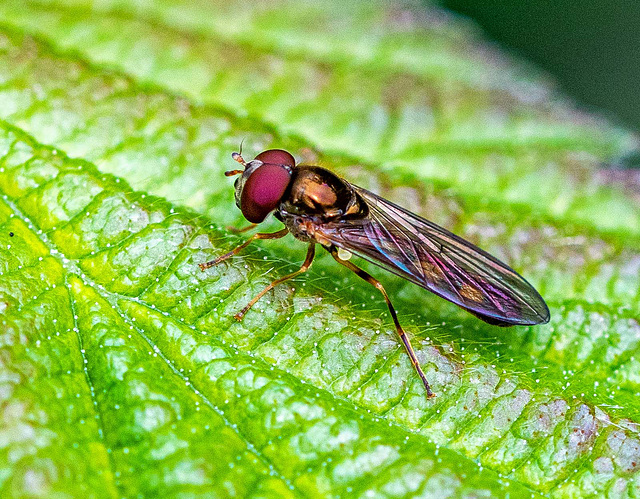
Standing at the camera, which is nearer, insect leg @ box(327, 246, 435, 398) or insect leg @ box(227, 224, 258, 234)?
insect leg @ box(327, 246, 435, 398)

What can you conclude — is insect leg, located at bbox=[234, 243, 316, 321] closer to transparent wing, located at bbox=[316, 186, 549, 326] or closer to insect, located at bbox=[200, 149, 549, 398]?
insect, located at bbox=[200, 149, 549, 398]

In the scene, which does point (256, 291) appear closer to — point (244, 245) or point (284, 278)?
point (284, 278)

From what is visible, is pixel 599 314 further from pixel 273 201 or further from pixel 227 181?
pixel 227 181

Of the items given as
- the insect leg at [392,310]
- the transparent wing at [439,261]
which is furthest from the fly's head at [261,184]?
the insect leg at [392,310]

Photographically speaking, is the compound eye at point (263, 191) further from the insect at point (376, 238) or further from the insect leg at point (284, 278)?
the insect leg at point (284, 278)

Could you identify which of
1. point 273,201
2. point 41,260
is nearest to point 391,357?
point 273,201

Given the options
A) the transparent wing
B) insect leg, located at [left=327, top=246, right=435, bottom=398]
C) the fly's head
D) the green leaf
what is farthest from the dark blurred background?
insect leg, located at [left=327, top=246, right=435, bottom=398]

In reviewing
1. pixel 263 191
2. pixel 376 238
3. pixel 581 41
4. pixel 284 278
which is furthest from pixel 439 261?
pixel 581 41
